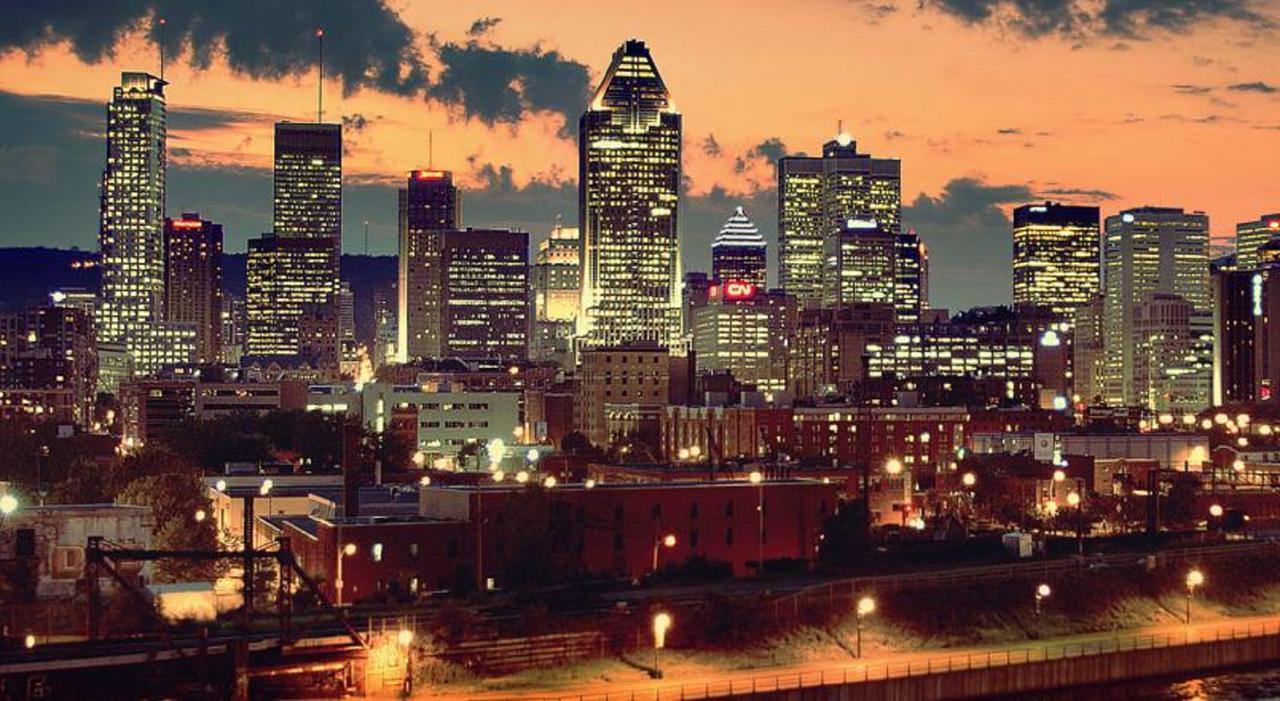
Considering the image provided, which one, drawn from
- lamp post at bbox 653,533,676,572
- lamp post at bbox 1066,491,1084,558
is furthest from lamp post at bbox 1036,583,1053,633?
lamp post at bbox 653,533,676,572

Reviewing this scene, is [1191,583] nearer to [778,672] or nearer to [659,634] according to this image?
[778,672]

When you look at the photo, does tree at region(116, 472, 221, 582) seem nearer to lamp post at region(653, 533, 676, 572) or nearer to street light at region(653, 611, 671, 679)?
lamp post at region(653, 533, 676, 572)

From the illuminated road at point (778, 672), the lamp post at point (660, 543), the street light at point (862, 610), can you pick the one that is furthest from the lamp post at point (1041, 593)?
the lamp post at point (660, 543)

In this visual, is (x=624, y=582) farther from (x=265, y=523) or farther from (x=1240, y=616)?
(x=1240, y=616)

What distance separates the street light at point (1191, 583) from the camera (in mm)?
76875

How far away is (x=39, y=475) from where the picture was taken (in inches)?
4464

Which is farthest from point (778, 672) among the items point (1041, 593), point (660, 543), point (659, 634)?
point (660, 543)

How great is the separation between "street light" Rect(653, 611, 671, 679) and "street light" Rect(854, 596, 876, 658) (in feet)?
25.0

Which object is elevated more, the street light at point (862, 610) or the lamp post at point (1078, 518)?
the lamp post at point (1078, 518)

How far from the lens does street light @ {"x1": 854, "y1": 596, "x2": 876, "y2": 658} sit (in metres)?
65.4

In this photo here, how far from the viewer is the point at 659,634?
6084 cm

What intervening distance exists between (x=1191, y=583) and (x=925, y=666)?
20800mm

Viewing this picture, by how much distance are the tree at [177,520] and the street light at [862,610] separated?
2633cm

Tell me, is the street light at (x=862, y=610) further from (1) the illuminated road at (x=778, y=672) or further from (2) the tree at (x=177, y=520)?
(2) the tree at (x=177, y=520)
